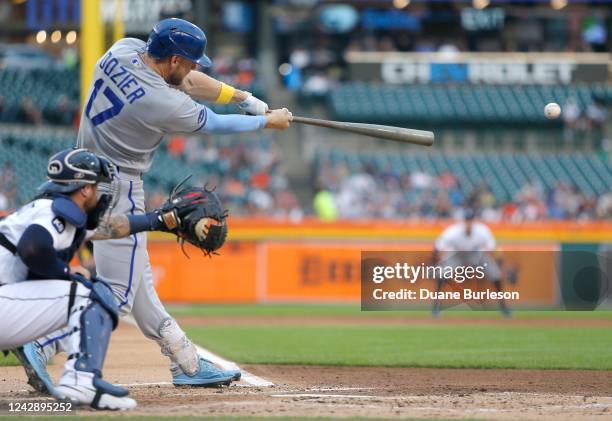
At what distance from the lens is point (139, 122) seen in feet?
21.9

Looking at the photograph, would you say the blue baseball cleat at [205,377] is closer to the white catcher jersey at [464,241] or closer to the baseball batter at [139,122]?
the baseball batter at [139,122]

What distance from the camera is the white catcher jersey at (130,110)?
6586mm

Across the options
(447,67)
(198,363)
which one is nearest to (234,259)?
(447,67)

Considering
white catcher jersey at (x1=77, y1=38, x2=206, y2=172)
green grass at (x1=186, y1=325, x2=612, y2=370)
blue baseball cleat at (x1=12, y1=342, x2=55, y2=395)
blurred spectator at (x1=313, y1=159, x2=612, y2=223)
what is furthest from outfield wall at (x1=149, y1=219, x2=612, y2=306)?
white catcher jersey at (x1=77, y1=38, x2=206, y2=172)

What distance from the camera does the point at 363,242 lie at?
20.4 m

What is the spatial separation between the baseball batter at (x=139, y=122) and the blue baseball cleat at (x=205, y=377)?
317 mm

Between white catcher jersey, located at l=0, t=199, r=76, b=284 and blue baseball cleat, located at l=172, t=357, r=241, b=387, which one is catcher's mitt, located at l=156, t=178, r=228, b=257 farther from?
blue baseball cleat, located at l=172, t=357, r=241, b=387

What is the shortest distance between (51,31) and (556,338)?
19960 mm

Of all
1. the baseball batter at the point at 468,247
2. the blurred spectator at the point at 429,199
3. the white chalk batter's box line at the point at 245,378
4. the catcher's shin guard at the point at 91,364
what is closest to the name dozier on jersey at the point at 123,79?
the catcher's shin guard at the point at 91,364

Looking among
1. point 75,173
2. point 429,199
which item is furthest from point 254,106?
point 429,199

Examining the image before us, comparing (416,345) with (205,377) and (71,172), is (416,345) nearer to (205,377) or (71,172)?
(205,377)

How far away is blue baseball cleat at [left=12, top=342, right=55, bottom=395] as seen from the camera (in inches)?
267

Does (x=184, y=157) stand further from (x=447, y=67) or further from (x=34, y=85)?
(x=447, y=67)

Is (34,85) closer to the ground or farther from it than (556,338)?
farther from it
